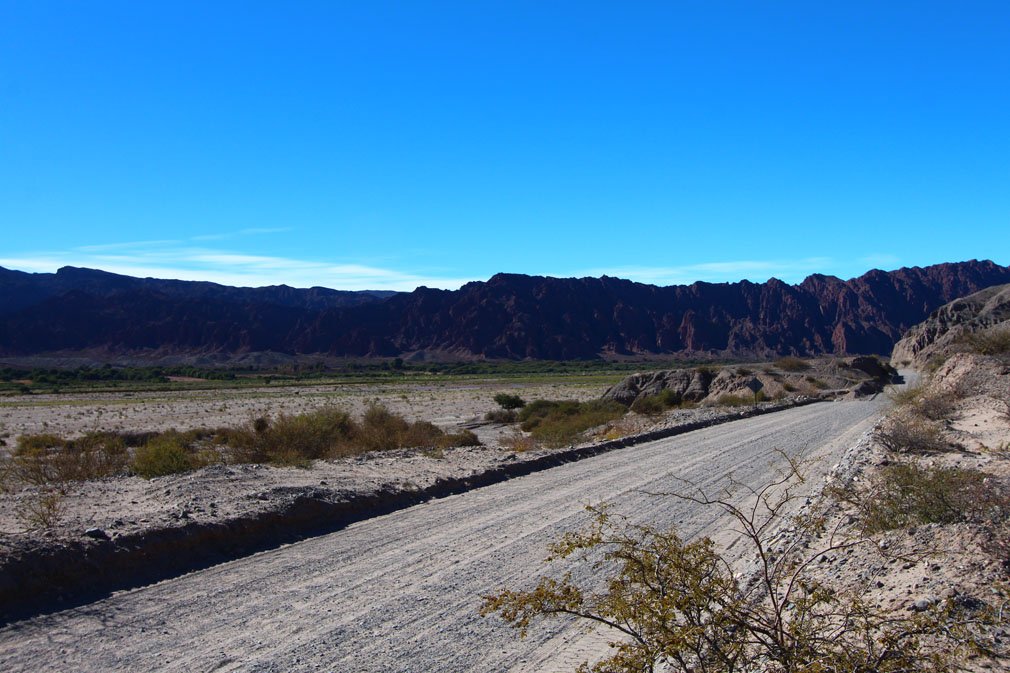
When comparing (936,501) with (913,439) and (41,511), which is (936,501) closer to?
(913,439)

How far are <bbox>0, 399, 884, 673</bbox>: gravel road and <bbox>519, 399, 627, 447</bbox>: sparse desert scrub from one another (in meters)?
11.6

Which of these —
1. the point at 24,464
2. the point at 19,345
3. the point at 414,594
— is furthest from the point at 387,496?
the point at 19,345

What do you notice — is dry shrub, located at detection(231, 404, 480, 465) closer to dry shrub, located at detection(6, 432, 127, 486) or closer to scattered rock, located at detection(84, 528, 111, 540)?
dry shrub, located at detection(6, 432, 127, 486)

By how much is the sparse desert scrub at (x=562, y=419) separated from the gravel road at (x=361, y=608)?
11600mm

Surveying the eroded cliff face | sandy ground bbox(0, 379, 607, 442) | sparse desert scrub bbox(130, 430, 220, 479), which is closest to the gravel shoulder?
sparse desert scrub bbox(130, 430, 220, 479)

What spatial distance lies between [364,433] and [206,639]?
65.2 ft

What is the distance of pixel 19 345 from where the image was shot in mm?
167125

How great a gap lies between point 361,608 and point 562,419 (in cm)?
2948

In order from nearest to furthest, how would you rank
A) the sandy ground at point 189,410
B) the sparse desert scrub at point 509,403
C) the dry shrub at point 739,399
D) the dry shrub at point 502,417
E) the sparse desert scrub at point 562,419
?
the sparse desert scrub at point 562,419 → the dry shrub at point 739,399 → the sandy ground at point 189,410 → the dry shrub at point 502,417 → the sparse desert scrub at point 509,403

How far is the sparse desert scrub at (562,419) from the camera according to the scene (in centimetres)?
2744

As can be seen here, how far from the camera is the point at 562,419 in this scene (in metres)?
37.0

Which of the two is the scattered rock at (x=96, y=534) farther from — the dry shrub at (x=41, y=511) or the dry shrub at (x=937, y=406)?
the dry shrub at (x=937, y=406)

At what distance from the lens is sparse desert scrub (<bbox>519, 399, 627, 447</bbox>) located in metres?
27.4

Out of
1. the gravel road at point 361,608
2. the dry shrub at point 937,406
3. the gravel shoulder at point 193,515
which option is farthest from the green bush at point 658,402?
the gravel road at point 361,608
